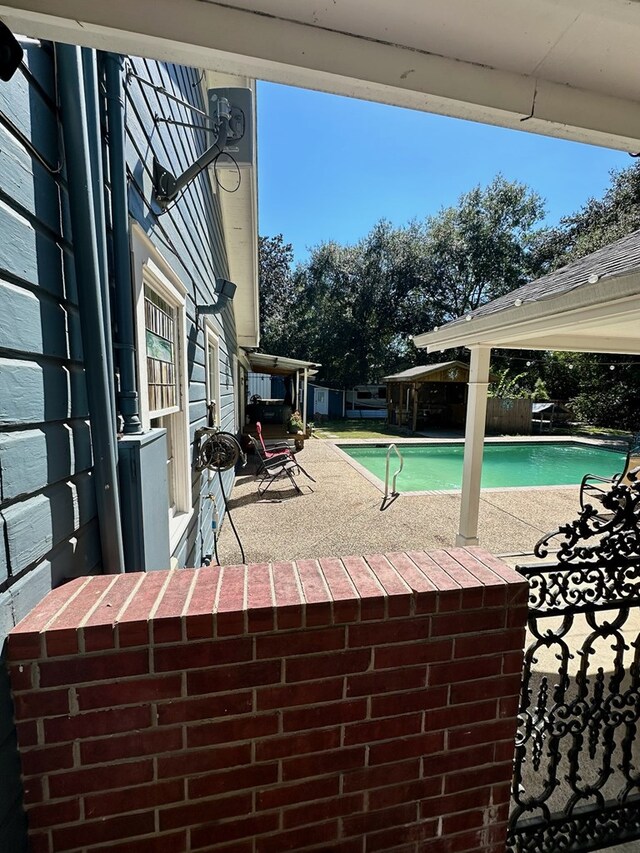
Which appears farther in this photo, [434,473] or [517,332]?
[434,473]

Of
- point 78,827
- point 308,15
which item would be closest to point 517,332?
point 308,15

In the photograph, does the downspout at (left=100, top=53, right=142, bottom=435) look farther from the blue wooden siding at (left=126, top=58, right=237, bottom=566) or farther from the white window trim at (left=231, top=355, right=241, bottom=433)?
the white window trim at (left=231, top=355, right=241, bottom=433)

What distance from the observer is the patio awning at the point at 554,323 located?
2533 millimetres

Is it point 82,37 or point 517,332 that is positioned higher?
point 82,37

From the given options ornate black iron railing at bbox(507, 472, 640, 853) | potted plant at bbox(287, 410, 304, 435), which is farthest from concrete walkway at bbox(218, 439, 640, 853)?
potted plant at bbox(287, 410, 304, 435)

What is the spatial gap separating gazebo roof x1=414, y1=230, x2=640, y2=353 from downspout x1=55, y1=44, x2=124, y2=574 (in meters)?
2.92

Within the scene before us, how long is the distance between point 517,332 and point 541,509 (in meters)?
3.91

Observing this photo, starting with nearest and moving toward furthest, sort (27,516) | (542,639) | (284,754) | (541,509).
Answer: (27,516)
(284,754)
(542,639)
(541,509)

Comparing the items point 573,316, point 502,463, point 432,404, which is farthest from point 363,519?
point 432,404

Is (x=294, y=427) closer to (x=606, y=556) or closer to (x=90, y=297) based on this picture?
(x=606, y=556)

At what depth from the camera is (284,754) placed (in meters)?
1.17

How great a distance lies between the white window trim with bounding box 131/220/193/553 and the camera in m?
1.89

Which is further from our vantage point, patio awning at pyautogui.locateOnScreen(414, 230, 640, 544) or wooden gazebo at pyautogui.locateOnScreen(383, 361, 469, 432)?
wooden gazebo at pyautogui.locateOnScreen(383, 361, 469, 432)

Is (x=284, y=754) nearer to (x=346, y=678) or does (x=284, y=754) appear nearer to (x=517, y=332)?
(x=346, y=678)
